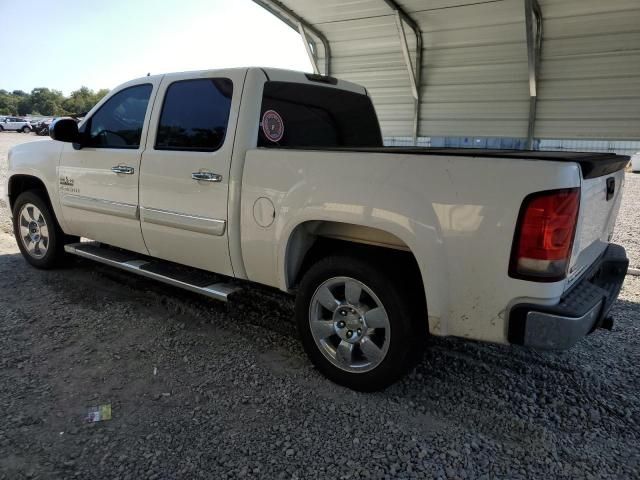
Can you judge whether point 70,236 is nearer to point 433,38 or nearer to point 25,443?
point 25,443

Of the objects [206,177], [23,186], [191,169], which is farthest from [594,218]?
[23,186]

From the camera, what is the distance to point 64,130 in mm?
4199

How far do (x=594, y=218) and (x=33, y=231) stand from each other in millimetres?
5296

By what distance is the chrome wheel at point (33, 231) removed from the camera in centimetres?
501

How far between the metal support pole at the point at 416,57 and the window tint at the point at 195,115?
21.1 feet

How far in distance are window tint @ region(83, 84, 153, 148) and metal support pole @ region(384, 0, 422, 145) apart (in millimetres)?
6295

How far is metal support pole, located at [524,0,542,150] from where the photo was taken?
7.64 metres

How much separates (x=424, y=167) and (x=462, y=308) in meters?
0.76

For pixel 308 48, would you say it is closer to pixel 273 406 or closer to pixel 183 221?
pixel 183 221

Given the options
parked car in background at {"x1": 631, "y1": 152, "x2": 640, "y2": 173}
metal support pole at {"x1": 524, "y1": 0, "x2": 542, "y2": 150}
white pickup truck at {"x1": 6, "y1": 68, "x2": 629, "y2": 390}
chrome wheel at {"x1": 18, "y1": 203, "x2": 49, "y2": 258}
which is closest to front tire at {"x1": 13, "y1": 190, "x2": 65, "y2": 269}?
chrome wheel at {"x1": 18, "y1": 203, "x2": 49, "y2": 258}

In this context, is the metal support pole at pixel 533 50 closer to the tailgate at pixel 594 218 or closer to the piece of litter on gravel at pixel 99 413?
the tailgate at pixel 594 218

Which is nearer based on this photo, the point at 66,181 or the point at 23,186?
the point at 66,181

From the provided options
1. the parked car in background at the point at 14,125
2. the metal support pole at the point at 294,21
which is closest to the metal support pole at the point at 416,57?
the metal support pole at the point at 294,21

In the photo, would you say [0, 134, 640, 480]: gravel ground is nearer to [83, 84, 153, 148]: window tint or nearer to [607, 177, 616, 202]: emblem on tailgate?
[607, 177, 616, 202]: emblem on tailgate
